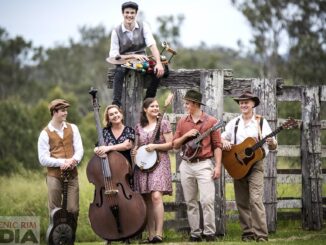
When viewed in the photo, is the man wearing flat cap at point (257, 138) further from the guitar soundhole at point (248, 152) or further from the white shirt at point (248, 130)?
the guitar soundhole at point (248, 152)

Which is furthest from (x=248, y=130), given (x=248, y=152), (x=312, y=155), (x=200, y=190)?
(x=312, y=155)

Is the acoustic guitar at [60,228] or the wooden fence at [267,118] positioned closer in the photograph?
the acoustic guitar at [60,228]

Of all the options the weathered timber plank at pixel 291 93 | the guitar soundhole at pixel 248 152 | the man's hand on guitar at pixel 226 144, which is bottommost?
the guitar soundhole at pixel 248 152

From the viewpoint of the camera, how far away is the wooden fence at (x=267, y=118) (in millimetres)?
10352

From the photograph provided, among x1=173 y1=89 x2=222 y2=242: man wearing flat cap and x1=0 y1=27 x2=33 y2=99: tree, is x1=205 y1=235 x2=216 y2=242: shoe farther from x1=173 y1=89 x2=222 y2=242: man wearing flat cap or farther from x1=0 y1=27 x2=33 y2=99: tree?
x1=0 y1=27 x2=33 y2=99: tree

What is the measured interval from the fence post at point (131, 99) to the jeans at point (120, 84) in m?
0.13

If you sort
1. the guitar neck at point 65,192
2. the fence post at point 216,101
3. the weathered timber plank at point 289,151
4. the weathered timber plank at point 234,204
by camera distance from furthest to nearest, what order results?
the weathered timber plank at point 289,151 → the weathered timber plank at point 234,204 → the fence post at point 216,101 → the guitar neck at point 65,192

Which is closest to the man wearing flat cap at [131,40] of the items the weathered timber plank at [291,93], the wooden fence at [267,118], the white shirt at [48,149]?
the wooden fence at [267,118]

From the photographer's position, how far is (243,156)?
9.37m

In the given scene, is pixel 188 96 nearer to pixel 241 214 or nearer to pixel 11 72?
pixel 241 214

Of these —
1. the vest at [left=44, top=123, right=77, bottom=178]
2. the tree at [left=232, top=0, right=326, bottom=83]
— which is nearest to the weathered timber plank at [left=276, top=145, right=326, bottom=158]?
the vest at [left=44, top=123, right=77, bottom=178]

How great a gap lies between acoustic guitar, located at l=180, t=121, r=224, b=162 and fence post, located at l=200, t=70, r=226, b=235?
3.85 ft

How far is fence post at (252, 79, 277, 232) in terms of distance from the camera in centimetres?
1101

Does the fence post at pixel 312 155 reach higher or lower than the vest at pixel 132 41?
lower
